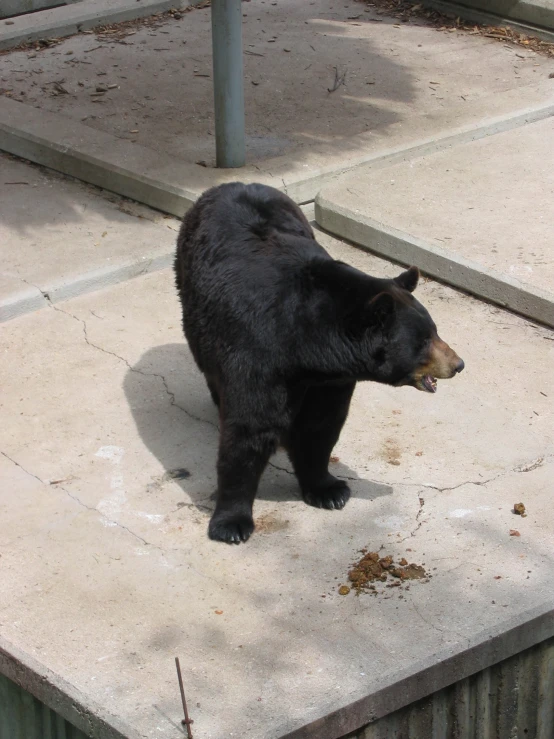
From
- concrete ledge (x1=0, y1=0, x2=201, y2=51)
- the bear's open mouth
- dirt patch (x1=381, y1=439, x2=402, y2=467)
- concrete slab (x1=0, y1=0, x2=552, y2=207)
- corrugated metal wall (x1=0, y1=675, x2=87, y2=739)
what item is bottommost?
corrugated metal wall (x1=0, y1=675, x2=87, y2=739)

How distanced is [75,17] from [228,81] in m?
4.09

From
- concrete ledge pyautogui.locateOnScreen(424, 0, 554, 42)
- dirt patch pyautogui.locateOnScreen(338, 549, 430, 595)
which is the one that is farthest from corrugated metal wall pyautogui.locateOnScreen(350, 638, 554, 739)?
concrete ledge pyautogui.locateOnScreen(424, 0, 554, 42)

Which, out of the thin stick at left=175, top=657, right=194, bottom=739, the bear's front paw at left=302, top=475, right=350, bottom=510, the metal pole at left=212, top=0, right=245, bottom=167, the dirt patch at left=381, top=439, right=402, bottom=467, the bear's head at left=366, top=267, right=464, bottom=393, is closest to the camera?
the thin stick at left=175, top=657, right=194, bottom=739

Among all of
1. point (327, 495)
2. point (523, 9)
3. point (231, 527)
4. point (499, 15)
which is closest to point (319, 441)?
point (327, 495)

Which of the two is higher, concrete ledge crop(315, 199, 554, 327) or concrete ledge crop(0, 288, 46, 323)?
concrete ledge crop(315, 199, 554, 327)

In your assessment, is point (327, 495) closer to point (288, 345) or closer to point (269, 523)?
point (269, 523)

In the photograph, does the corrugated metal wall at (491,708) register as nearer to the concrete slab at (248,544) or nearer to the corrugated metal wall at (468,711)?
the corrugated metal wall at (468,711)

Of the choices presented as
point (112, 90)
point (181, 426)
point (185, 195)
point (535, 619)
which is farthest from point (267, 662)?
point (112, 90)

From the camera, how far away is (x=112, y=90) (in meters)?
9.84

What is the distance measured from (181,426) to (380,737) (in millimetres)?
2118

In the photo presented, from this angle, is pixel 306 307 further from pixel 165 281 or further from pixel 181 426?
pixel 165 281

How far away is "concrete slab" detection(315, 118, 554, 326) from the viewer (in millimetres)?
6941

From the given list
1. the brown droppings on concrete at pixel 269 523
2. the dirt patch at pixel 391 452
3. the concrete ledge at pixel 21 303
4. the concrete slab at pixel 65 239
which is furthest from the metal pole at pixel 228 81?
the brown droppings on concrete at pixel 269 523

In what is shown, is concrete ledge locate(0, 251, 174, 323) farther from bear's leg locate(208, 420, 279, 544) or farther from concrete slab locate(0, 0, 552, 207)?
bear's leg locate(208, 420, 279, 544)
